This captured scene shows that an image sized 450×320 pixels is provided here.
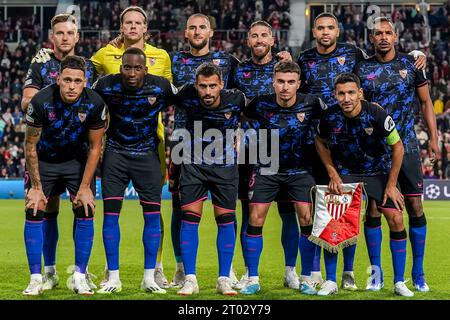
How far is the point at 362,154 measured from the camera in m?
7.63

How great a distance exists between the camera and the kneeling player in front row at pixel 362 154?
7.44 metres

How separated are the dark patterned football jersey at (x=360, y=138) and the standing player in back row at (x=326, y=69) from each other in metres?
0.27

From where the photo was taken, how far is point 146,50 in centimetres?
842

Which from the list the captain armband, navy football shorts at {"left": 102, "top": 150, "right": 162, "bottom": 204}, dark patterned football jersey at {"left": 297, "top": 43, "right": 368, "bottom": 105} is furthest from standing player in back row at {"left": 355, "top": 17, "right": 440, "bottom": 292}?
navy football shorts at {"left": 102, "top": 150, "right": 162, "bottom": 204}

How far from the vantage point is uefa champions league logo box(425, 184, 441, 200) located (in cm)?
2231

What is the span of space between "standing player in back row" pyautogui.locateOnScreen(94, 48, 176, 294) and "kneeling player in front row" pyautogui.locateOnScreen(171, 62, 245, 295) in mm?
243

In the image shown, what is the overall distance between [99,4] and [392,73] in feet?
78.3

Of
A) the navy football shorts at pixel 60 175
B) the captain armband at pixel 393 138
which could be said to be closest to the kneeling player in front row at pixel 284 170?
the captain armband at pixel 393 138

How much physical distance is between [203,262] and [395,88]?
354 centimetres

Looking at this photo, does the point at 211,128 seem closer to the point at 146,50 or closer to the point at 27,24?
the point at 146,50

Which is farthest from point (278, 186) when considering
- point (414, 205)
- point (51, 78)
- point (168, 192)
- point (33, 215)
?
point (168, 192)

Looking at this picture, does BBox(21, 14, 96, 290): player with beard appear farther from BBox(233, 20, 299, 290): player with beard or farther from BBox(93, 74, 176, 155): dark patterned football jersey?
BBox(233, 20, 299, 290): player with beard

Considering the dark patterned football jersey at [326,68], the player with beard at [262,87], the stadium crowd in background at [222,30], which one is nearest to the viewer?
the dark patterned football jersey at [326,68]

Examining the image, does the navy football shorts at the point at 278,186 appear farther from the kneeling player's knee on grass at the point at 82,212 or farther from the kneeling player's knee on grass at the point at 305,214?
the kneeling player's knee on grass at the point at 82,212
